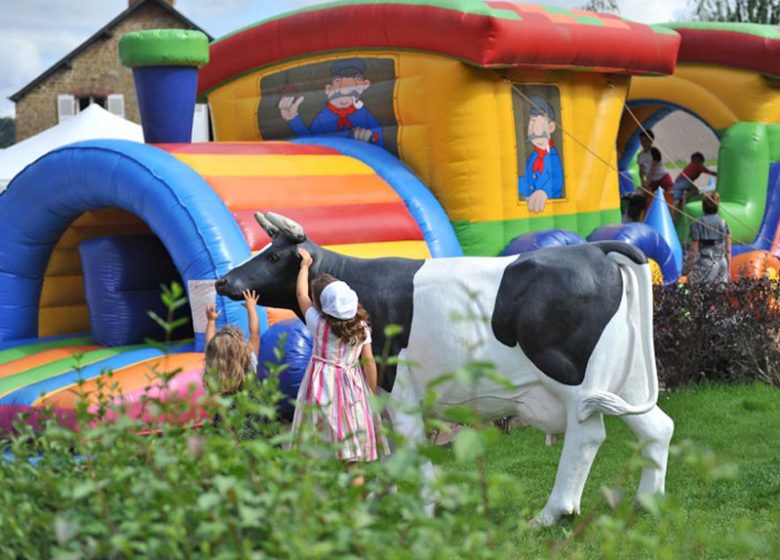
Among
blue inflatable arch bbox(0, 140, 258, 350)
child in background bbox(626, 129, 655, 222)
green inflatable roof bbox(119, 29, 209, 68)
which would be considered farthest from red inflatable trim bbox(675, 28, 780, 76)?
blue inflatable arch bbox(0, 140, 258, 350)

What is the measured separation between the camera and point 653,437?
5.11 m

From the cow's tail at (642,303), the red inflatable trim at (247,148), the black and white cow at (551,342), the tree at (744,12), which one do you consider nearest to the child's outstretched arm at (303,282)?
the black and white cow at (551,342)

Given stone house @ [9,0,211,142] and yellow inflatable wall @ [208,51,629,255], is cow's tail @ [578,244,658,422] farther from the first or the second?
stone house @ [9,0,211,142]

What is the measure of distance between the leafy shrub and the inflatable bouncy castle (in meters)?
0.93

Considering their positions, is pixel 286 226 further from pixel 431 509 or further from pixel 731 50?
pixel 731 50

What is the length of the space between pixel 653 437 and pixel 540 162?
4.44 m

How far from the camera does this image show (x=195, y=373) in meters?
6.82

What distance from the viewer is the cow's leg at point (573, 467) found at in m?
5.06

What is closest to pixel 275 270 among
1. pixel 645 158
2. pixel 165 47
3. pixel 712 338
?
pixel 165 47

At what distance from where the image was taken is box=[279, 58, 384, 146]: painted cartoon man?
9.34 meters

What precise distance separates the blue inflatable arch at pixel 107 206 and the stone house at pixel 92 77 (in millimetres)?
24520

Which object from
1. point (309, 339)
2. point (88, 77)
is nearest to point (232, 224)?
point (309, 339)

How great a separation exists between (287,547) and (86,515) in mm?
573

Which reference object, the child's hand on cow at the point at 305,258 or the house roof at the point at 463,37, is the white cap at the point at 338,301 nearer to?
the child's hand on cow at the point at 305,258
